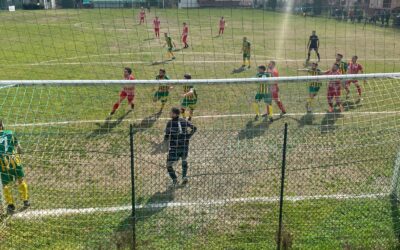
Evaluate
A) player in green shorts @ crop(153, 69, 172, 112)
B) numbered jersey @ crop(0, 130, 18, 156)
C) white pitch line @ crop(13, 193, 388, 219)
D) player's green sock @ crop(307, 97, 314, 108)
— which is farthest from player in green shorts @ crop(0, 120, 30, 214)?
player's green sock @ crop(307, 97, 314, 108)

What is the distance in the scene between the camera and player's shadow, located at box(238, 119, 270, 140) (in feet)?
31.5

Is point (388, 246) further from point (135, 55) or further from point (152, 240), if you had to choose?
point (135, 55)

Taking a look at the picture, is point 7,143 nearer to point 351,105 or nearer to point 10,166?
point 10,166

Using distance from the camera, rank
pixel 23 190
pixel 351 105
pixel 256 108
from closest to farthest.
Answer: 1. pixel 23 190
2. pixel 256 108
3. pixel 351 105

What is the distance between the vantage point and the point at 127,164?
822 centimetres

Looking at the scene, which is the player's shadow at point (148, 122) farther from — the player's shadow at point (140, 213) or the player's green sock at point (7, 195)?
the player's green sock at point (7, 195)

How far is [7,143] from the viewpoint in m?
6.12

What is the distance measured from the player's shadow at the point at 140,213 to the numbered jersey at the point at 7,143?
2110 mm

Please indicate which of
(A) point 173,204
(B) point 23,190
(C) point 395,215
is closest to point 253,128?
(A) point 173,204

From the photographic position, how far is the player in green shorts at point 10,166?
19.9 feet

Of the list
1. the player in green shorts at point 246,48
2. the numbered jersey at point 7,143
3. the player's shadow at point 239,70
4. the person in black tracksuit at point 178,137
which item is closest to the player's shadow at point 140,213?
the person in black tracksuit at point 178,137

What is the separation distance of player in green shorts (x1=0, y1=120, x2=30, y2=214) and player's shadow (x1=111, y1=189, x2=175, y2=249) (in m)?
1.84

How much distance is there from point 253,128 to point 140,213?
499 cm

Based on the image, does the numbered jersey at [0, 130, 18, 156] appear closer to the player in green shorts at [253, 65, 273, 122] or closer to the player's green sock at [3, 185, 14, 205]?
the player's green sock at [3, 185, 14, 205]
